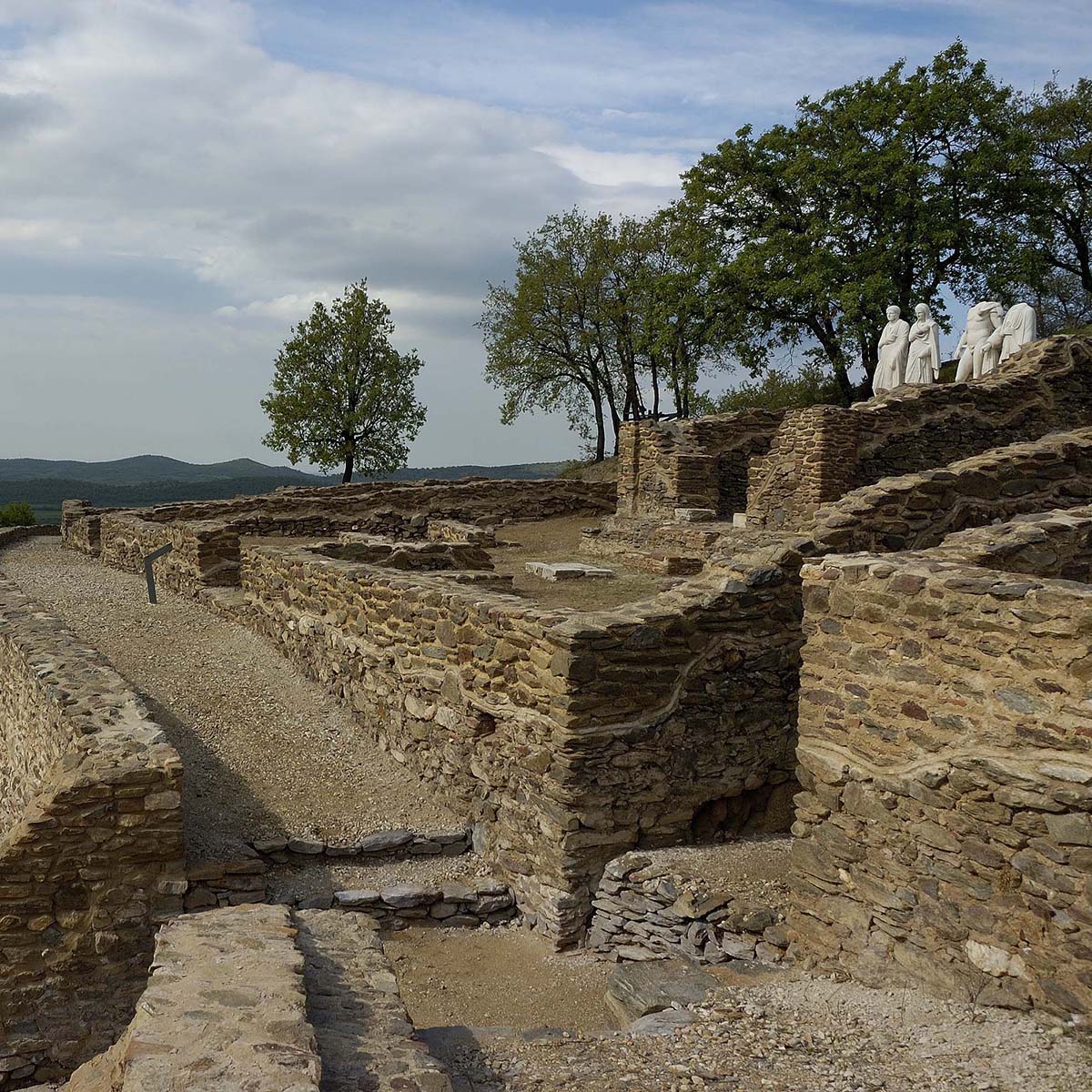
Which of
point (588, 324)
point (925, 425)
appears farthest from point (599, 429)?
point (925, 425)

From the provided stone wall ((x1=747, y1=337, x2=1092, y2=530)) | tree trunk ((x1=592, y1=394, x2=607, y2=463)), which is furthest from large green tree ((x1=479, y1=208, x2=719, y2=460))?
stone wall ((x1=747, y1=337, x2=1092, y2=530))

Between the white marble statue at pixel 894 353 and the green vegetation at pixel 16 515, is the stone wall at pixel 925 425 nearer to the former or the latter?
the white marble statue at pixel 894 353

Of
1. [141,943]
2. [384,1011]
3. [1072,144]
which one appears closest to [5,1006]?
[141,943]

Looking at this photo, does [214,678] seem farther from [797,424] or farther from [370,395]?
[370,395]

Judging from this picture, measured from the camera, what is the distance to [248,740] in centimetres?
866

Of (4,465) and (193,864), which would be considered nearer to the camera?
(193,864)

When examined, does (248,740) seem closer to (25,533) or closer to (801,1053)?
(801,1053)

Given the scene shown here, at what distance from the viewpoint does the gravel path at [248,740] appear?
7.34m

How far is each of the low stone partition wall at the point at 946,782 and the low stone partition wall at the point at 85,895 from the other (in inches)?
161

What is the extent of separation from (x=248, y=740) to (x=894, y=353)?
49.9ft

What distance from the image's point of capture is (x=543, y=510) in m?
25.3

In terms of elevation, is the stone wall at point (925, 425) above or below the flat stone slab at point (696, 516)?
above

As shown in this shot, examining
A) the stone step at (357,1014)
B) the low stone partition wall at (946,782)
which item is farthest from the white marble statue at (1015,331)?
the stone step at (357,1014)

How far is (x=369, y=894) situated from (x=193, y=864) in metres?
1.23
